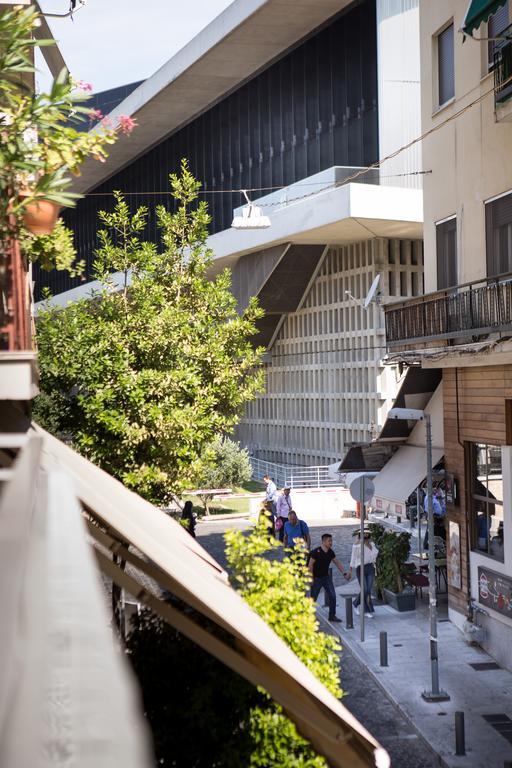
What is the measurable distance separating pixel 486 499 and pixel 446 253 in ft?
16.2

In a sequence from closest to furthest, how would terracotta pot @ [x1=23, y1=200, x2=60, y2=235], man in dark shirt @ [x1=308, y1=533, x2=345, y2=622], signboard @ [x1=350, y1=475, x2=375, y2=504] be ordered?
terracotta pot @ [x1=23, y1=200, x2=60, y2=235] < signboard @ [x1=350, y1=475, x2=375, y2=504] < man in dark shirt @ [x1=308, y1=533, x2=345, y2=622]

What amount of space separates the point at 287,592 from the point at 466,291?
34.4ft

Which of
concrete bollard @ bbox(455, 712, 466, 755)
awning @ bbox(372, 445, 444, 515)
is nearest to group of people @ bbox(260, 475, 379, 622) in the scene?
awning @ bbox(372, 445, 444, 515)

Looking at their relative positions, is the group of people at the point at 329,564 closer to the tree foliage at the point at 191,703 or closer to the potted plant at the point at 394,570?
the potted plant at the point at 394,570

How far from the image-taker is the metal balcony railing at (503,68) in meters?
14.0

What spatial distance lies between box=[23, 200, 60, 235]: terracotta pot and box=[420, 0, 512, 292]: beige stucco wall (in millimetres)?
9341

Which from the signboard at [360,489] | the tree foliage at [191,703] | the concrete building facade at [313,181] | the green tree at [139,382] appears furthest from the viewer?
the concrete building facade at [313,181]

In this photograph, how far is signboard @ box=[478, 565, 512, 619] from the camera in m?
16.0

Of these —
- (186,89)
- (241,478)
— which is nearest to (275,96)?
(186,89)

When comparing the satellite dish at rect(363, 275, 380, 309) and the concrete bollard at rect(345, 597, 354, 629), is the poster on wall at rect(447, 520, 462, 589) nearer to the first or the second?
the concrete bollard at rect(345, 597, 354, 629)

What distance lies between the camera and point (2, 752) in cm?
116

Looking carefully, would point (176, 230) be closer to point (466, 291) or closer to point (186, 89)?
point (466, 291)

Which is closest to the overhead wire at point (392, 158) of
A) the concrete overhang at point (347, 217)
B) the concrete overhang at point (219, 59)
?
the concrete overhang at point (347, 217)

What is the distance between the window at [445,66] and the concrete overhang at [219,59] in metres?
20.0
